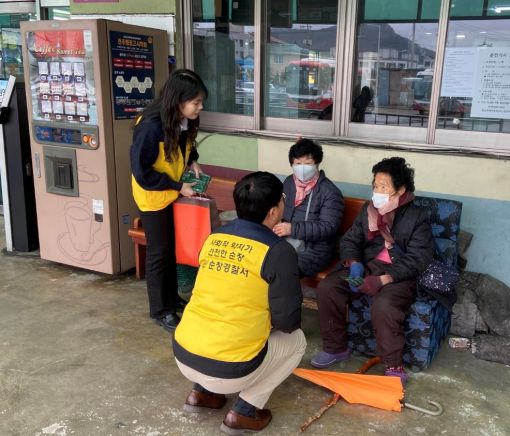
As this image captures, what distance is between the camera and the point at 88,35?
358cm

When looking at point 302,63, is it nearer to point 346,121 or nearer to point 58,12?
point 346,121

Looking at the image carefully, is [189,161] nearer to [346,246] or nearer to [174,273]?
[174,273]

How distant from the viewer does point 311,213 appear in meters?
3.16

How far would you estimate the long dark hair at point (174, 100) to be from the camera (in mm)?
2830

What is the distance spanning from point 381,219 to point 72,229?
2420 millimetres

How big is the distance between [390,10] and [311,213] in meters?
1.60

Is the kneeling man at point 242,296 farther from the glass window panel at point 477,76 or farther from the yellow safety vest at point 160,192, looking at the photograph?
the glass window panel at point 477,76

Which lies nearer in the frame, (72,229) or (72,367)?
(72,367)

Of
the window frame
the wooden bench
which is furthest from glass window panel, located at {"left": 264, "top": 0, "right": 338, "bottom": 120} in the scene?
the wooden bench

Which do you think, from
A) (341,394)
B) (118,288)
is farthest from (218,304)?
(118,288)

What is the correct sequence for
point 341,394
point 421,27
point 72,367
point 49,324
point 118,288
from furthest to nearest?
point 118,288 < point 421,27 < point 49,324 < point 72,367 < point 341,394

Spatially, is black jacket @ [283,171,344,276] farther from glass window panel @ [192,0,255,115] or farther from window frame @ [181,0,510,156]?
glass window panel @ [192,0,255,115]

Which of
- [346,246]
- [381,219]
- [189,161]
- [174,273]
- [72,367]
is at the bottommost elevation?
[72,367]

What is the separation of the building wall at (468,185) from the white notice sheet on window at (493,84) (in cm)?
36
